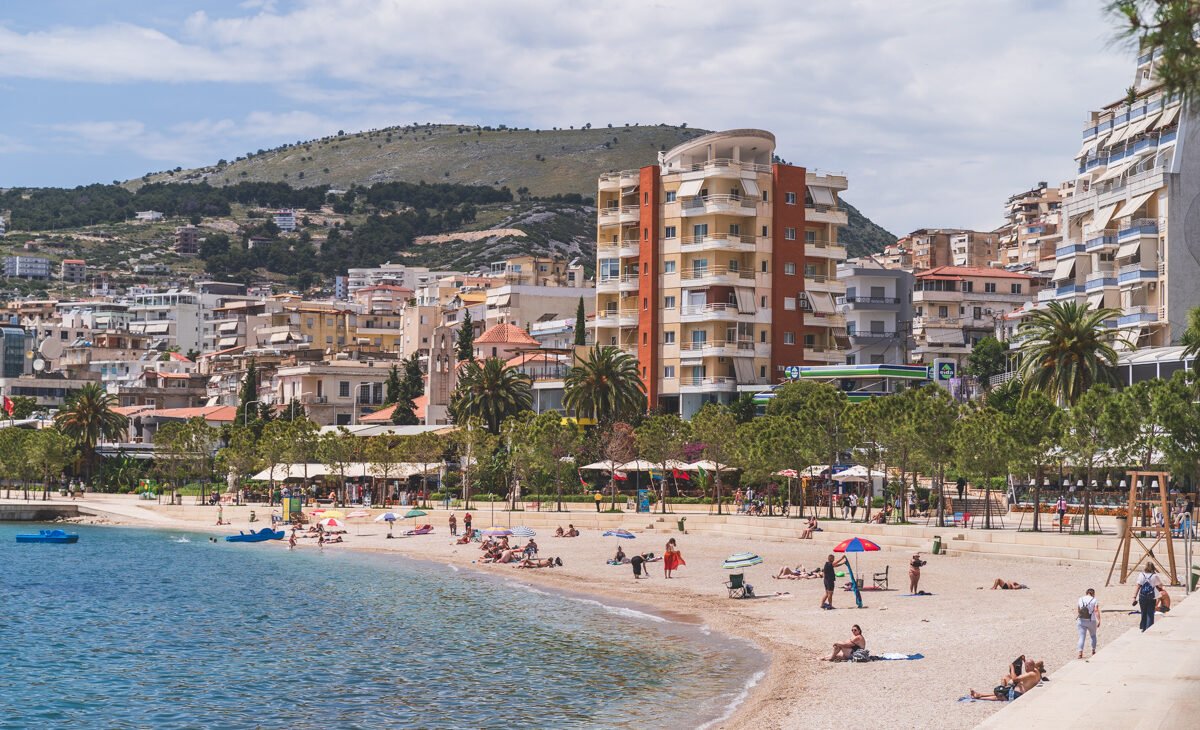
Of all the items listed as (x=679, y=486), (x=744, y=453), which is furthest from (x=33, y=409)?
(x=744, y=453)

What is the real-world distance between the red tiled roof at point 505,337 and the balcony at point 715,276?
43.2m

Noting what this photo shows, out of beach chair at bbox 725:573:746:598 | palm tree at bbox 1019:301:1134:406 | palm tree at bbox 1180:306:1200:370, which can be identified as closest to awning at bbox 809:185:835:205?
palm tree at bbox 1019:301:1134:406

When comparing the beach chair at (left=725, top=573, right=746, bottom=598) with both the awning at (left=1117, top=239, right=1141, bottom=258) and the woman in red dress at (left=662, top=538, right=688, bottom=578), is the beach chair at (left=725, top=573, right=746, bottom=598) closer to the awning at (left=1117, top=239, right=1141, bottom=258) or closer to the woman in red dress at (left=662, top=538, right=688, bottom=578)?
the woman in red dress at (left=662, top=538, right=688, bottom=578)

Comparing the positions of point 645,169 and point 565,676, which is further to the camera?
point 645,169

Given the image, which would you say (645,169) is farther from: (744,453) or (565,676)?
(565,676)

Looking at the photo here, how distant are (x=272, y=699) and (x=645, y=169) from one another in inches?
2845

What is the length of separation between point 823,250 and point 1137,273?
30.2 m

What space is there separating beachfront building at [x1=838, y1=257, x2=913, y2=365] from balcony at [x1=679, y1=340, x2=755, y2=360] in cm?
2400

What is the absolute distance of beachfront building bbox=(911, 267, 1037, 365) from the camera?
128 meters

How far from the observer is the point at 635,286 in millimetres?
100062

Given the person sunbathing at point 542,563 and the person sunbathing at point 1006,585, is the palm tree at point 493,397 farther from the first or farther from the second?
the person sunbathing at point 1006,585

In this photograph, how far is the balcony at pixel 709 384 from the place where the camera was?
94.9 m

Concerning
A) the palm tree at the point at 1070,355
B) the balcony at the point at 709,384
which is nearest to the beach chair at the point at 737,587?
the palm tree at the point at 1070,355

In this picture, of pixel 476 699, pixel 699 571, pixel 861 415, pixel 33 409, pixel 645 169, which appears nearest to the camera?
pixel 476 699
